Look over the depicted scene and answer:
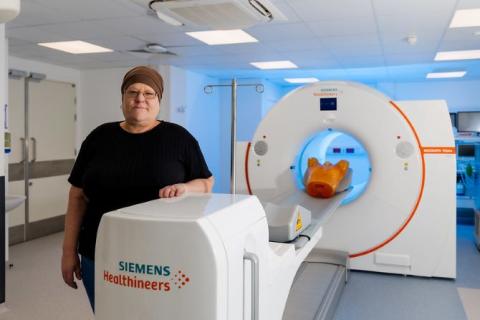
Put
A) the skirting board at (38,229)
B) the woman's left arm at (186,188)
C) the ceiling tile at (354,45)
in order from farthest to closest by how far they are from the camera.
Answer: the skirting board at (38,229), the ceiling tile at (354,45), the woman's left arm at (186,188)

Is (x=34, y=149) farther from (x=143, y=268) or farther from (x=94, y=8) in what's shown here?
(x=143, y=268)

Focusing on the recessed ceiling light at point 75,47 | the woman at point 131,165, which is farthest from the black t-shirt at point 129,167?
the recessed ceiling light at point 75,47

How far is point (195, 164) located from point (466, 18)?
116 inches

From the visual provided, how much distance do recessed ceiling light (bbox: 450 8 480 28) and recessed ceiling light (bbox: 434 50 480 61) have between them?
128 centimetres

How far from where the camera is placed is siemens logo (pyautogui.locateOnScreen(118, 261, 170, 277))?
0.96 meters

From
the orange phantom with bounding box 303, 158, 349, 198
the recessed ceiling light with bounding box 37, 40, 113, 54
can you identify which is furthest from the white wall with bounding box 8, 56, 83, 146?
the orange phantom with bounding box 303, 158, 349, 198

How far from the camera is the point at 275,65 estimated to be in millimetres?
5871

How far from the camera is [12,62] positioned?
16.1 feet

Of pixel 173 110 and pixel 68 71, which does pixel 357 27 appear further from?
pixel 68 71

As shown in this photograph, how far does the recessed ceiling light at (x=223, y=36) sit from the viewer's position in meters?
4.08

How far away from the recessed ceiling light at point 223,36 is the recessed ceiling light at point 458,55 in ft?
7.10

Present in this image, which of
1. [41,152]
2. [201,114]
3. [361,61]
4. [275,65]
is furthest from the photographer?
[201,114]

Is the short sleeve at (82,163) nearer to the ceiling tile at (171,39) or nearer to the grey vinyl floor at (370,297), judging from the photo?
the grey vinyl floor at (370,297)

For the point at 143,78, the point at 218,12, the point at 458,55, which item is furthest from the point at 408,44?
the point at 143,78
